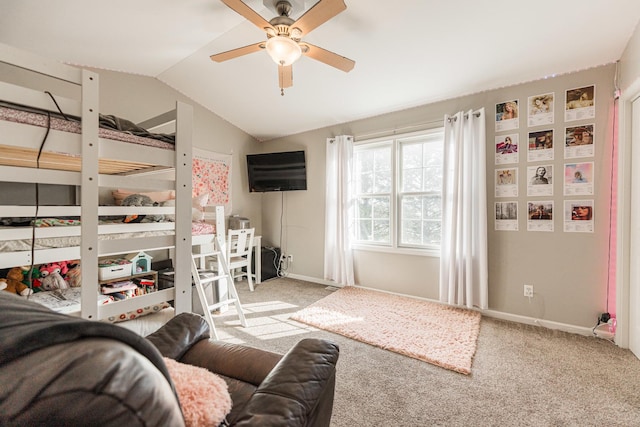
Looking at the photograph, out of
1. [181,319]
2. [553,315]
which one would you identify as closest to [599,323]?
[553,315]

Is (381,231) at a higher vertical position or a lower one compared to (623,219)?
lower

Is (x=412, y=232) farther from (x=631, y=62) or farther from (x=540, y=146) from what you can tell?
(x=631, y=62)

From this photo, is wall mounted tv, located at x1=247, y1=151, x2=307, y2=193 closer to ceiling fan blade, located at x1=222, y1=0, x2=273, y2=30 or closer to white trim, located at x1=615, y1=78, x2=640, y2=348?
ceiling fan blade, located at x1=222, y1=0, x2=273, y2=30

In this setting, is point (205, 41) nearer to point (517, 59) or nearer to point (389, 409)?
point (517, 59)

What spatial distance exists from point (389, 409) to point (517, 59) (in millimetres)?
2944

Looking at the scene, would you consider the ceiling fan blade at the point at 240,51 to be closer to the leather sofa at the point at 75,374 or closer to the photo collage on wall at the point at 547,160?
the leather sofa at the point at 75,374

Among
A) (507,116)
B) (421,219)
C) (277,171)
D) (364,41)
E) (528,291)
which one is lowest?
(528,291)

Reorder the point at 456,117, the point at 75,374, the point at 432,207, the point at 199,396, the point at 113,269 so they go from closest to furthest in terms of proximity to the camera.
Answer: the point at 75,374 < the point at 199,396 < the point at 113,269 < the point at 456,117 < the point at 432,207

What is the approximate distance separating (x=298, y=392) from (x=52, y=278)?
8.06ft

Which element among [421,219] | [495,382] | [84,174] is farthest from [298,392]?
[421,219]

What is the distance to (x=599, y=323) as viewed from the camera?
7.91 feet

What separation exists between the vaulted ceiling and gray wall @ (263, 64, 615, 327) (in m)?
0.14

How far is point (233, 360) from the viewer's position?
1203mm

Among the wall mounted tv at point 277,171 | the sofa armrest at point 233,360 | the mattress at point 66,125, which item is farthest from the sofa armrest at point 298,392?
the wall mounted tv at point 277,171
